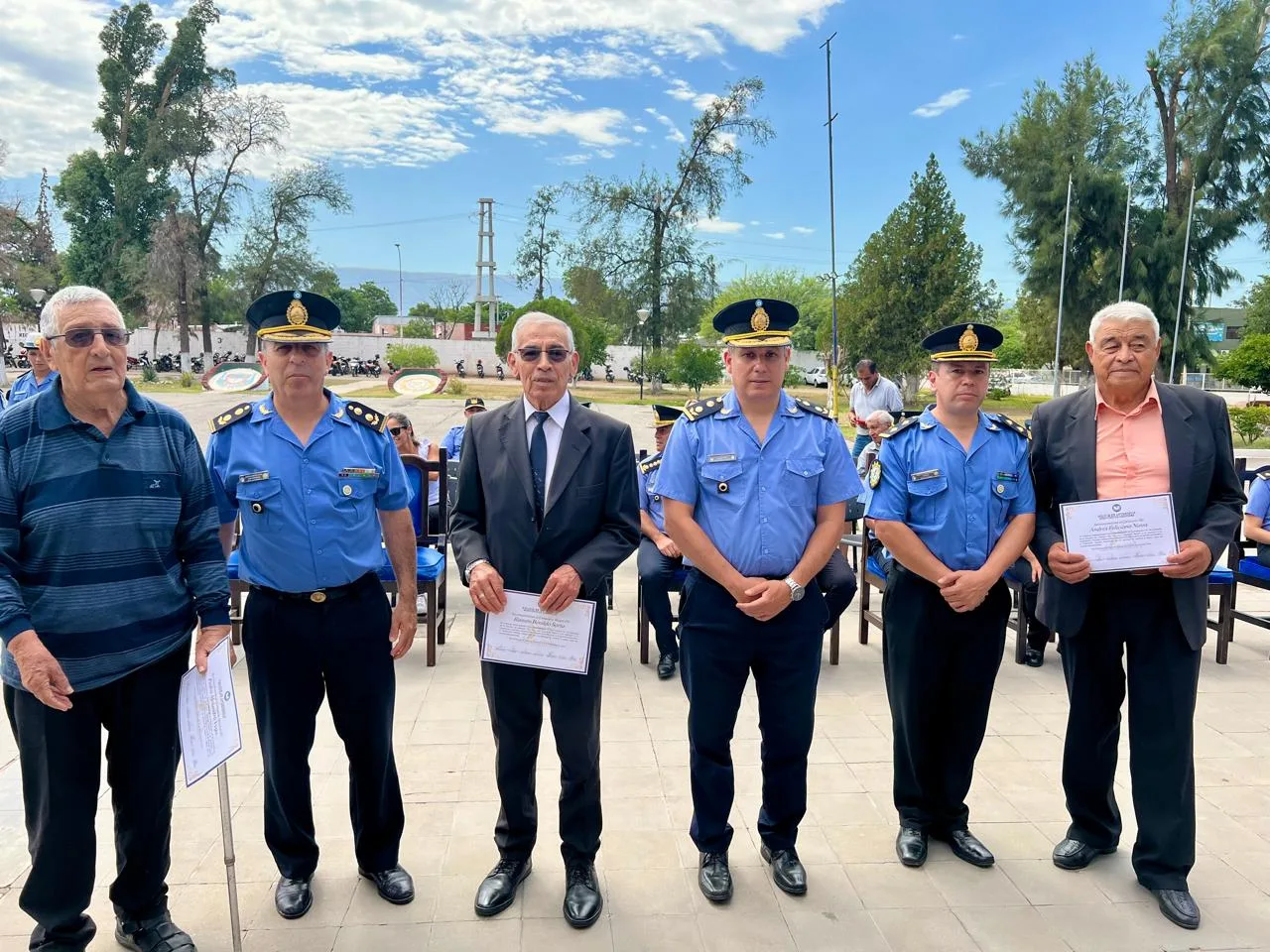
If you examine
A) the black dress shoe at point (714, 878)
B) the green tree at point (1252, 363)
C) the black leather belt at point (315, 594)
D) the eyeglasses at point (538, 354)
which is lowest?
the black dress shoe at point (714, 878)

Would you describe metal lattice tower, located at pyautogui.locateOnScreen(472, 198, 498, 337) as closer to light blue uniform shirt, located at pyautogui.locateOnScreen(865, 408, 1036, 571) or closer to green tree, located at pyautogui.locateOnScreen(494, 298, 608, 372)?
green tree, located at pyautogui.locateOnScreen(494, 298, 608, 372)

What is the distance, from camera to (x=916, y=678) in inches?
119

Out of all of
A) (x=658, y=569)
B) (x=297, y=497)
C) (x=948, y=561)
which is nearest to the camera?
(x=297, y=497)

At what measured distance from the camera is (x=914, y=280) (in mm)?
33000

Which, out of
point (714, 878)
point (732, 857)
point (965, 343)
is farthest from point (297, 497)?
point (965, 343)

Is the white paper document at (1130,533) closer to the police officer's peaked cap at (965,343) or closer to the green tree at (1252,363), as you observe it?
the police officer's peaked cap at (965,343)

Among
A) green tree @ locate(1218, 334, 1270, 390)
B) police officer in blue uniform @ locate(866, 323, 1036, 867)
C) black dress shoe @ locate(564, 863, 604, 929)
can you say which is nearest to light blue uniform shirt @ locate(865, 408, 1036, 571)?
police officer in blue uniform @ locate(866, 323, 1036, 867)

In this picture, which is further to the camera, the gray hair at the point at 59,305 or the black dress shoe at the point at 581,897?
the black dress shoe at the point at 581,897

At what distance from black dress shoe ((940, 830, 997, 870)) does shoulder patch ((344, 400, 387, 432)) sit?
2.59 metres

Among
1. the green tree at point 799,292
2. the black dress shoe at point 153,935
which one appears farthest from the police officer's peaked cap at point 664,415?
the green tree at point 799,292

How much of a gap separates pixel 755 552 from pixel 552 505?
27.5 inches

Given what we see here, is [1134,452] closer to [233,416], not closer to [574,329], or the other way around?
[233,416]

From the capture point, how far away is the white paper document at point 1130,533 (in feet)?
8.92

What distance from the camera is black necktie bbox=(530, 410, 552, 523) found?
271 centimetres
